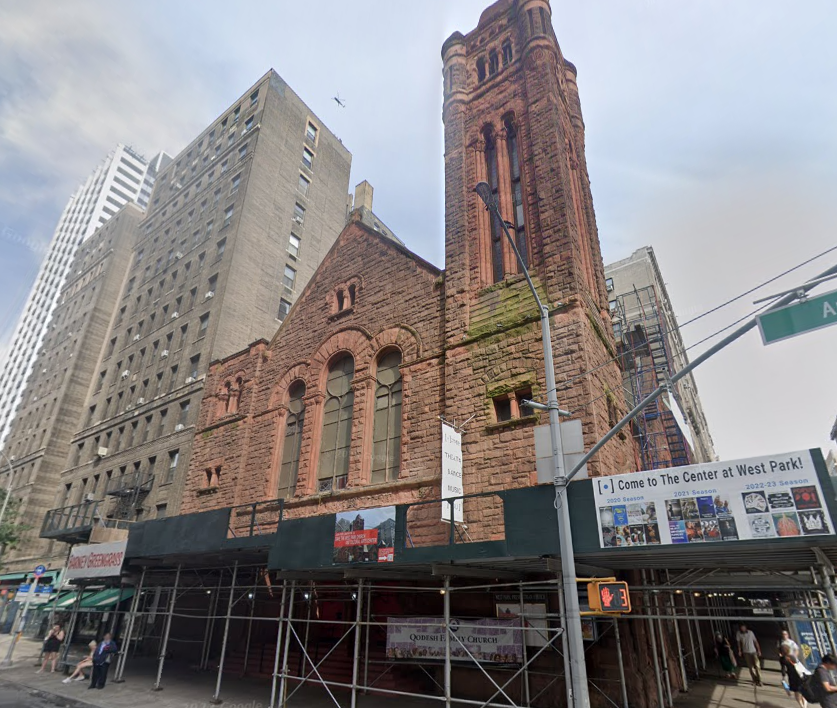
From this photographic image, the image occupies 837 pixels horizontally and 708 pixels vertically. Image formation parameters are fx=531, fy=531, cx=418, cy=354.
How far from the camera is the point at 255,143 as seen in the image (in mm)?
42656

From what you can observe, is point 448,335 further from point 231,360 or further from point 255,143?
point 255,143

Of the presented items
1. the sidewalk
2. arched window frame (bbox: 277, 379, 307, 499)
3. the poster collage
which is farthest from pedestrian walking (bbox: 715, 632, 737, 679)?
arched window frame (bbox: 277, 379, 307, 499)

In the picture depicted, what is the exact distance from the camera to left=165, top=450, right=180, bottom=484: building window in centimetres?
2935

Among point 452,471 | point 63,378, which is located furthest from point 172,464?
point 63,378

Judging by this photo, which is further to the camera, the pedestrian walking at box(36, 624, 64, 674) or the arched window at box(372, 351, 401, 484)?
the pedestrian walking at box(36, 624, 64, 674)

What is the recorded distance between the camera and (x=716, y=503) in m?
8.50

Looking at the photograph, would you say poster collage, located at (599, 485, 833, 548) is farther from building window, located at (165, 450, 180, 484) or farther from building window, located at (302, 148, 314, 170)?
building window, located at (302, 148, 314, 170)

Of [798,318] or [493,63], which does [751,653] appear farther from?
[493,63]

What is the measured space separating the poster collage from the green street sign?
2.42 meters

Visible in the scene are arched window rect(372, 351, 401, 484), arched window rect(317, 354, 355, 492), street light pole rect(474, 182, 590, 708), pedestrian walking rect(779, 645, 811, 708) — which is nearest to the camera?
street light pole rect(474, 182, 590, 708)

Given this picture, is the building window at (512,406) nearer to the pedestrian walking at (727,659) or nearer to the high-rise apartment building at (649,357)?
the high-rise apartment building at (649,357)

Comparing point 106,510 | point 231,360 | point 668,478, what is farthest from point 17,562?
point 668,478

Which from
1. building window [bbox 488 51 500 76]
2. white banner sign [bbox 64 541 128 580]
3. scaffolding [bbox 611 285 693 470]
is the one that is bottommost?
white banner sign [bbox 64 541 128 580]

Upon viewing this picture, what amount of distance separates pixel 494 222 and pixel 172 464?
22709 millimetres
